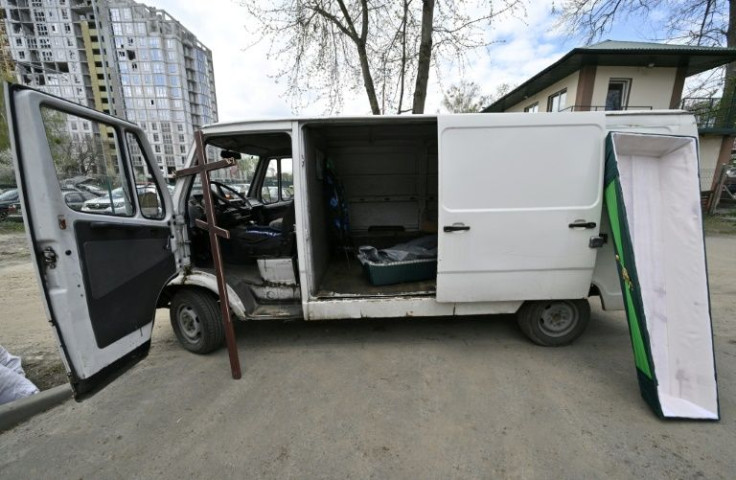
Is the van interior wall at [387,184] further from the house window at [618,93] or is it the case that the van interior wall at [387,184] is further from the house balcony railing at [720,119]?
the house balcony railing at [720,119]

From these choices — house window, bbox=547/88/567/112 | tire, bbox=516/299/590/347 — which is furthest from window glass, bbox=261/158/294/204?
house window, bbox=547/88/567/112

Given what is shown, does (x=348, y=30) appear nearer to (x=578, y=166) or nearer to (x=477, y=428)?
(x=578, y=166)

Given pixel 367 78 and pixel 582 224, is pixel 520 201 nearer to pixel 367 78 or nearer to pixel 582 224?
pixel 582 224

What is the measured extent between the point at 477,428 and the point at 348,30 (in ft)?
32.2

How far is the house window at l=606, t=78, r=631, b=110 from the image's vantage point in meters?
10.8

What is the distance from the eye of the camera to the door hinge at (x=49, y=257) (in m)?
1.83

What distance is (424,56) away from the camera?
7.82 metres

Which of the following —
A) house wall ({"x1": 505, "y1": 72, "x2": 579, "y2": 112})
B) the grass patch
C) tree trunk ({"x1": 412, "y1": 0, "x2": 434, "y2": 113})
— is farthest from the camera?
house wall ({"x1": 505, "y1": 72, "x2": 579, "y2": 112})

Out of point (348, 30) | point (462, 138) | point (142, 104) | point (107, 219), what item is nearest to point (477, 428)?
point (462, 138)

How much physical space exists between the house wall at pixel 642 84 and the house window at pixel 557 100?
1.19 m

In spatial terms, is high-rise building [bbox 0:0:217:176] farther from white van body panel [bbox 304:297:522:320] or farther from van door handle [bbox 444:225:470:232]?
van door handle [bbox 444:225:470:232]

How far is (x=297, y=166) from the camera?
287 centimetres

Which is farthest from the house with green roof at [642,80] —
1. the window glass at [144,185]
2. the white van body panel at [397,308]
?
the window glass at [144,185]

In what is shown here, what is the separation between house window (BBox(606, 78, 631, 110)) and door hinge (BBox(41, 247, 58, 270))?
14.5 meters
